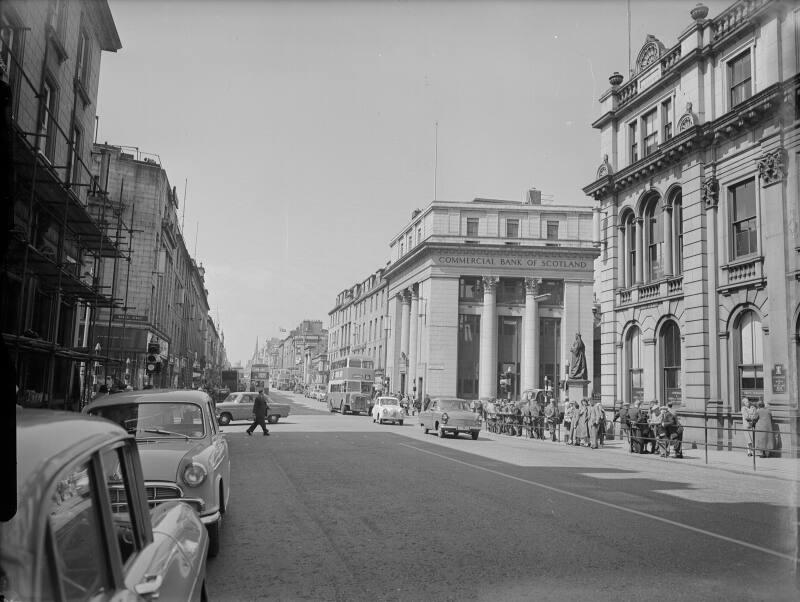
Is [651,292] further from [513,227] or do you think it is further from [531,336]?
[513,227]

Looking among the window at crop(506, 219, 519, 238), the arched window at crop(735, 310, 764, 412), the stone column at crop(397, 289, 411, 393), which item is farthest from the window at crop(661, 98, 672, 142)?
the stone column at crop(397, 289, 411, 393)

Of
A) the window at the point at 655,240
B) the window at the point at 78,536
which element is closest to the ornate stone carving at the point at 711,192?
the window at the point at 655,240

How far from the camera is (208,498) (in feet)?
20.7

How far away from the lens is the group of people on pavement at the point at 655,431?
19.7m

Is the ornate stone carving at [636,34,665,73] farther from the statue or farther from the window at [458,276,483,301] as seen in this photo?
the window at [458,276,483,301]

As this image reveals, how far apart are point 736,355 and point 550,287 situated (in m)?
40.9

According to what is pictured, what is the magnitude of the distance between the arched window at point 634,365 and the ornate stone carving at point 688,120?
28.0 feet

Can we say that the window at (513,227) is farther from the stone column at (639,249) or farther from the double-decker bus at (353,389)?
the stone column at (639,249)

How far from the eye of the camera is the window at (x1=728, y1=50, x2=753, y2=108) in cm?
2223

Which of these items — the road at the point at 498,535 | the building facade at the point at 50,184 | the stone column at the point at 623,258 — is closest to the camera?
the road at the point at 498,535

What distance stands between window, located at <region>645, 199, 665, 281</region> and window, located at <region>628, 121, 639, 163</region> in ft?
8.54

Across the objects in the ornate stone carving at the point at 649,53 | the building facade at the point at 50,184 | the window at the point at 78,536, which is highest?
the ornate stone carving at the point at 649,53

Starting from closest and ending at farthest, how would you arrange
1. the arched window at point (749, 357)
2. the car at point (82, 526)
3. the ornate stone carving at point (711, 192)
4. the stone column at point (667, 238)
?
1. the car at point (82, 526)
2. the arched window at point (749, 357)
3. the ornate stone carving at point (711, 192)
4. the stone column at point (667, 238)

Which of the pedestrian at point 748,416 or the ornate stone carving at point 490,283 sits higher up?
the ornate stone carving at point 490,283
